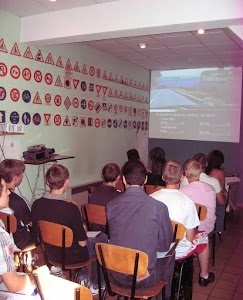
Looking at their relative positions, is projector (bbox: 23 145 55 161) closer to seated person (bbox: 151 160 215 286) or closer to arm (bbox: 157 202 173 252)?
seated person (bbox: 151 160 215 286)

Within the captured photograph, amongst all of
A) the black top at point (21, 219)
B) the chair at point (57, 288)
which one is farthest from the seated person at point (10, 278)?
the black top at point (21, 219)

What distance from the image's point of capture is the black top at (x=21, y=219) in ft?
9.05

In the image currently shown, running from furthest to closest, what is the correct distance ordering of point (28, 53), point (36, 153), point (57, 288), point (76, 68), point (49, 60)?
point (76, 68) → point (49, 60) → point (28, 53) → point (36, 153) → point (57, 288)

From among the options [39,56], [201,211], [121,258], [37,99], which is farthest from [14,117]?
[121,258]

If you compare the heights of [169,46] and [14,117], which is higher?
[169,46]

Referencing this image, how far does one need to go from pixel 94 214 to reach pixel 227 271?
156 cm

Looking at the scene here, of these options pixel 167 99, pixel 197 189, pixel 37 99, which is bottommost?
pixel 197 189

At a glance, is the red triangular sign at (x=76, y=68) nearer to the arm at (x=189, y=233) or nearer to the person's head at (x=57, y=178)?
the person's head at (x=57, y=178)

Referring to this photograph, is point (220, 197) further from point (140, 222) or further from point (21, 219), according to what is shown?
point (21, 219)

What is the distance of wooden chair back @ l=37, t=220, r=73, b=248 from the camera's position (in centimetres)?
234

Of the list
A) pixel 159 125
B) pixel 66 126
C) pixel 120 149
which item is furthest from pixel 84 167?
pixel 159 125

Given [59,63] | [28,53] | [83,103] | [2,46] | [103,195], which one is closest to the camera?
[103,195]

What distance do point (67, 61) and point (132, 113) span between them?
2317 mm

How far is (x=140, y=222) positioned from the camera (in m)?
2.13
